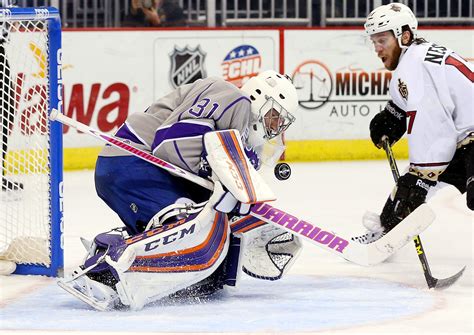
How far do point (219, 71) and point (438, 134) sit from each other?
3.38m

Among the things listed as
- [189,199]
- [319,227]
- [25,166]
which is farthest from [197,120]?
[25,166]

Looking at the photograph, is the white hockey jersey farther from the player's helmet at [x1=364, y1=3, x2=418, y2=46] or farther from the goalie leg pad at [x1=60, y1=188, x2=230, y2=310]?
the goalie leg pad at [x1=60, y1=188, x2=230, y2=310]

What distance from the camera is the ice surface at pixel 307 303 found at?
3.00 metres

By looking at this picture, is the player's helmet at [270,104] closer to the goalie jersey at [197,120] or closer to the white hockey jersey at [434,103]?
the goalie jersey at [197,120]

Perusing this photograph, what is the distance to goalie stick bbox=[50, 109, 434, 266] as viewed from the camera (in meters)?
3.29

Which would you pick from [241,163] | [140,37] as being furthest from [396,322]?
[140,37]

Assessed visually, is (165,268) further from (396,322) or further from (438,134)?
(438,134)

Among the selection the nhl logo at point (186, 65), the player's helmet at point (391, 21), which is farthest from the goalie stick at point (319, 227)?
the nhl logo at point (186, 65)

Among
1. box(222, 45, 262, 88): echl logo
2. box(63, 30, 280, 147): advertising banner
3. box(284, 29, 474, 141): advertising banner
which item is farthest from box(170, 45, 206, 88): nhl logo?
box(284, 29, 474, 141): advertising banner

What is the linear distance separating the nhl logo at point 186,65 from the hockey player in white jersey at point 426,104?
311 centimetres

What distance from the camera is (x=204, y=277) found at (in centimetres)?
325

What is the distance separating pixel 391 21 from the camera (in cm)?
384

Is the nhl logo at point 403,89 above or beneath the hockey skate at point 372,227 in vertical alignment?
above

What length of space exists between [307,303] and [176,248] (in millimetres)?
404
